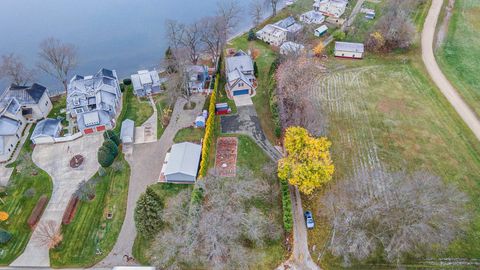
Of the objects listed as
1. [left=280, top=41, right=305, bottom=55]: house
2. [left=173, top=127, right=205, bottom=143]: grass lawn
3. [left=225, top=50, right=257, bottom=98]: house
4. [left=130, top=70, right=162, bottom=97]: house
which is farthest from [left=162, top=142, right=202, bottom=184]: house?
[left=280, top=41, right=305, bottom=55]: house

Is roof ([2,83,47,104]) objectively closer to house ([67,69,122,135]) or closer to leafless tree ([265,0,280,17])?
house ([67,69,122,135])

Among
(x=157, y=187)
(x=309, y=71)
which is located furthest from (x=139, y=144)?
(x=309, y=71)

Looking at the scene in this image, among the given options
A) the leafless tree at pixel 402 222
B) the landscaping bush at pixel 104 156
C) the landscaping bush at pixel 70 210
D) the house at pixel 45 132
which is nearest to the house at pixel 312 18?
the leafless tree at pixel 402 222

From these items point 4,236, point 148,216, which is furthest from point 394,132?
point 4,236

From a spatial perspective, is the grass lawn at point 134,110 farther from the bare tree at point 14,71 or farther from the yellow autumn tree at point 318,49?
the yellow autumn tree at point 318,49

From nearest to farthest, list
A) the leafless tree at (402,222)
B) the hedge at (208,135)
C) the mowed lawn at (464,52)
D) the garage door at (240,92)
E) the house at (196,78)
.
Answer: the leafless tree at (402,222), the hedge at (208,135), the mowed lawn at (464,52), the garage door at (240,92), the house at (196,78)

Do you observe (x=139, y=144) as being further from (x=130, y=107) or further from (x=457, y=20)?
(x=457, y=20)

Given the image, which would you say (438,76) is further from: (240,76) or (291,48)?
(240,76)
